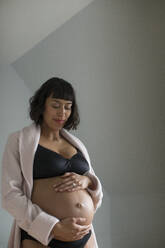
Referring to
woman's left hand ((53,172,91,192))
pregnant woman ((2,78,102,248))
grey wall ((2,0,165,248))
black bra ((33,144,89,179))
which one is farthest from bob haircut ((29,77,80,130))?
grey wall ((2,0,165,248))

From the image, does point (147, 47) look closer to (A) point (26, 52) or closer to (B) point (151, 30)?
(B) point (151, 30)

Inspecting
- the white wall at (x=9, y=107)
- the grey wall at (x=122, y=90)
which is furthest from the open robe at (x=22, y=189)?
the grey wall at (x=122, y=90)

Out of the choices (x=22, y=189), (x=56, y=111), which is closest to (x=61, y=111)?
(x=56, y=111)

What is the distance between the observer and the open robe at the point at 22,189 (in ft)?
4.38

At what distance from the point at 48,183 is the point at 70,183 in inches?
3.5

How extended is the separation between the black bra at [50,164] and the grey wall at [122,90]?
0.77 m

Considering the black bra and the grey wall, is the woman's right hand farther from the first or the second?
the grey wall

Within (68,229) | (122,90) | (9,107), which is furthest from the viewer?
(122,90)

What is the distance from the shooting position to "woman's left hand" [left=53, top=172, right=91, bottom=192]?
1418mm

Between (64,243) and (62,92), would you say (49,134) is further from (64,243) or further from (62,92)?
(64,243)

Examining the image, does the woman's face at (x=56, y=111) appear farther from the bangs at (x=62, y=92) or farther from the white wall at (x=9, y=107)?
the white wall at (x=9, y=107)

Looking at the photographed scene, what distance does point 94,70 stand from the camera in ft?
7.10

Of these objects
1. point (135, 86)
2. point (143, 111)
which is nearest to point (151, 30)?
point (135, 86)

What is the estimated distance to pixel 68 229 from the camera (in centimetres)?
135
